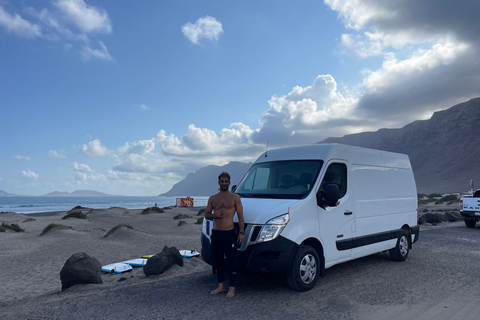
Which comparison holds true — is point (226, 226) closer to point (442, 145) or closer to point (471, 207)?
point (471, 207)

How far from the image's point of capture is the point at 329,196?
6.34m

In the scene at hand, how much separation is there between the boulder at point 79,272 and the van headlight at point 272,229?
12.5 feet

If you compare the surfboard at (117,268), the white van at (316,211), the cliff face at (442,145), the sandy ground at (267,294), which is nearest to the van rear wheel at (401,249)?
the white van at (316,211)

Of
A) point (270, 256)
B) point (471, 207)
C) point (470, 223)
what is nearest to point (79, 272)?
point (270, 256)

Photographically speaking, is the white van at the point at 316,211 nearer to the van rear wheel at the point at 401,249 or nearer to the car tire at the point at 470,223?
the van rear wheel at the point at 401,249

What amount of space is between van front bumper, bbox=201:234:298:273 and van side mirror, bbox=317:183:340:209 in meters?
1.03

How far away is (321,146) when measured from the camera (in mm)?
7250

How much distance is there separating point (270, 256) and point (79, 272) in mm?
3997

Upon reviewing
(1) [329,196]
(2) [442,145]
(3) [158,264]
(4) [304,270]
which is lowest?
(3) [158,264]

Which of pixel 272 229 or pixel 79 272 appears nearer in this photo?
pixel 272 229

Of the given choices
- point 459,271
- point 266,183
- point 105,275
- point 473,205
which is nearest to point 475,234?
point 473,205

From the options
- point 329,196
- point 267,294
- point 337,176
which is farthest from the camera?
point 337,176

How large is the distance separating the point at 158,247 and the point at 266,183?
7618 millimetres

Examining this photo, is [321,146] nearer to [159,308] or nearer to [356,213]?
[356,213]
